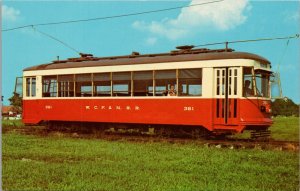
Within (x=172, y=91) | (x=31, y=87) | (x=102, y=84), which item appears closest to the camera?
(x=172, y=91)

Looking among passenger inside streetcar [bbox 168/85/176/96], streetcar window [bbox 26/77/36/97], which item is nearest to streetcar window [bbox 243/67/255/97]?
passenger inside streetcar [bbox 168/85/176/96]

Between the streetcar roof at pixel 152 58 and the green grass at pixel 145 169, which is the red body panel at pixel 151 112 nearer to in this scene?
the streetcar roof at pixel 152 58

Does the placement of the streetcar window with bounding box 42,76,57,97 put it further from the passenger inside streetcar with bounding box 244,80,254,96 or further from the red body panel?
the passenger inside streetcar with bounding box 244,80,254,96

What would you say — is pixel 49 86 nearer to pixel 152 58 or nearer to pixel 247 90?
pixel 152 58

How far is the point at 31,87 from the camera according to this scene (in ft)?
70.7

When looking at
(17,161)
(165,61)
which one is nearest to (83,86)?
(165,61)

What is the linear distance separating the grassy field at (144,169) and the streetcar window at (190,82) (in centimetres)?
338

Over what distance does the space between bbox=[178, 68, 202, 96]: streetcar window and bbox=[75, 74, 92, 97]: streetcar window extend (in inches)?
184

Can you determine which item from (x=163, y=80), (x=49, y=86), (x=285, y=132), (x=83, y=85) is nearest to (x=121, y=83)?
(x=163, y=80)

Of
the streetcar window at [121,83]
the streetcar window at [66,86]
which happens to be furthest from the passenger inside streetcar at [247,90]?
the streetcar window at [66,86]

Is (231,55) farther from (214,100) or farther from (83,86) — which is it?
(83,86)

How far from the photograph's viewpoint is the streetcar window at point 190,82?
15.8m

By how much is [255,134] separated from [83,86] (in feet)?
26.2

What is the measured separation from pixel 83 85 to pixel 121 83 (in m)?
2.27
